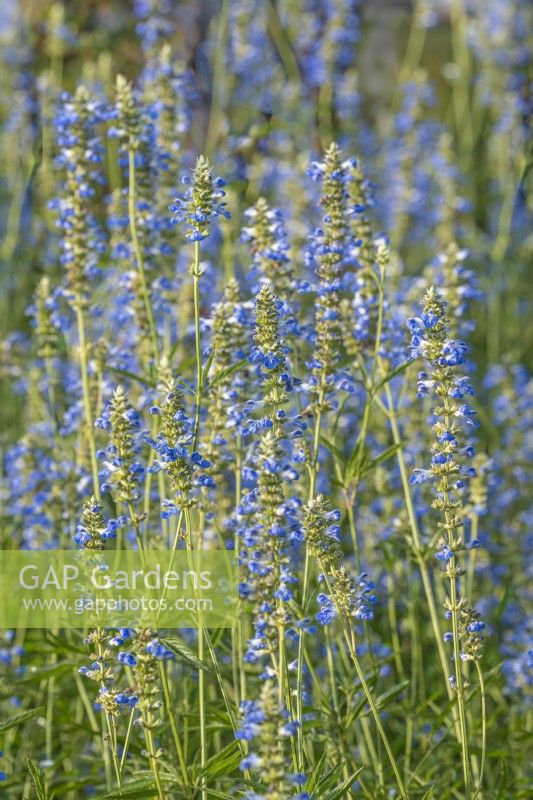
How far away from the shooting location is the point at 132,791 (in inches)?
110

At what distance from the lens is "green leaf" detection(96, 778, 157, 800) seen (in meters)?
2.75

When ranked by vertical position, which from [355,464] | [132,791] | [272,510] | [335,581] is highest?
[355,464]

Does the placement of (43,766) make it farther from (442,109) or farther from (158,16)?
(442,109)

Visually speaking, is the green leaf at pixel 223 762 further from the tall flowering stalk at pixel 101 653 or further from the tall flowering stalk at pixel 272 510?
the tall flowering stalk at pixel 101 653

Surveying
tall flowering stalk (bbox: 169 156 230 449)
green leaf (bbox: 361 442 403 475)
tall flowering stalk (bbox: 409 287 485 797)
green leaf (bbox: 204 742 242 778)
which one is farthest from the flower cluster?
green leaf (bbox: 204 742 242 778)

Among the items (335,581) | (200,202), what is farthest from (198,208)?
(335,581)

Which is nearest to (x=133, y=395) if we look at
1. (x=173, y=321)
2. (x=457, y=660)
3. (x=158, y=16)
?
(x=173, y=321)

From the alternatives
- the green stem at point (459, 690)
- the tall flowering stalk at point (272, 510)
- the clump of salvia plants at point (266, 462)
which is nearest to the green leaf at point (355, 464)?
the clump of salvia plants at point (266, 462)

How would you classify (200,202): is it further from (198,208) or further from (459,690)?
(459,690)

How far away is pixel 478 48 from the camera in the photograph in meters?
9.25

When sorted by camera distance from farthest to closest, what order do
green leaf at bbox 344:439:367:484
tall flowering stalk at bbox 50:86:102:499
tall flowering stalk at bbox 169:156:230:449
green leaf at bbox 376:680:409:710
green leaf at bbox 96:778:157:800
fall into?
tall flowering stalk at bbox 50:86:102:499 → green leaf at bbox 344:439:367:484 → green leaf at bbox 376:680:409:710 → tall flowering stalk at bbox 169:156:230:449 → green leaf at bbox 96:778:157:800

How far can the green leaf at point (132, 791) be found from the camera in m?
2.75

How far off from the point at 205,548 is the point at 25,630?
0.81 metres

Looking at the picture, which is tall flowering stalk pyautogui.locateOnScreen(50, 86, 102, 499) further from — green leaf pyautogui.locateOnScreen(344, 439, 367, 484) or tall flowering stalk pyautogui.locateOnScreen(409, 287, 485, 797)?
tall flowering stalk pyautogui.locateOnScreen(409, 287, 485, 797)
